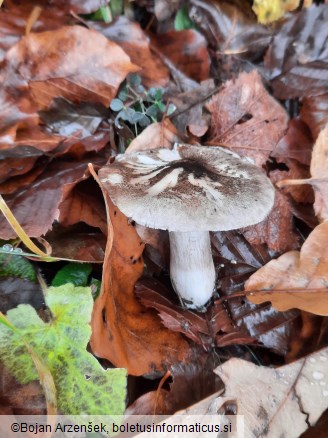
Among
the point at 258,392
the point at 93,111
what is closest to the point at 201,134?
the point at 93,111

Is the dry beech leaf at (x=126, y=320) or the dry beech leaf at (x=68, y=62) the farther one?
the dry beech leaf at (x=68, y=62)

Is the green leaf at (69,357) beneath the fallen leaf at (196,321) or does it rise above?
above

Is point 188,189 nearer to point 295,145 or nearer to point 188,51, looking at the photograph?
point 295,145

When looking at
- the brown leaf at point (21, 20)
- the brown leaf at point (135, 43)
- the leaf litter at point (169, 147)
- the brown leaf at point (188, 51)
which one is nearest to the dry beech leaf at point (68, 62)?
the leaf litter at point (169, 147)

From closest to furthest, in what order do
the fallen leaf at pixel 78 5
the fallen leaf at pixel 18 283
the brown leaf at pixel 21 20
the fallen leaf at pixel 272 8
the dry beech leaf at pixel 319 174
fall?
the fallen leaf at pixel 18 283 → the dry beech leaf at pixel 319 174 → the brown leaf at pixel 21 20 → the fallen leaf at pixel 78 5 → the fallen leaf at pixel 272 8

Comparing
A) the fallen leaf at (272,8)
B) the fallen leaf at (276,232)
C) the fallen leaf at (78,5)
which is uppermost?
the fallen leaf at (272,8)

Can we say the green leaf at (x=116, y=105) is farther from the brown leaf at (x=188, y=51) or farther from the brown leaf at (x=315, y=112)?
the brown leaf at (x=315, y=112)

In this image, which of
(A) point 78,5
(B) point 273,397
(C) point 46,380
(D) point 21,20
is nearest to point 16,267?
(C) point 46,380
